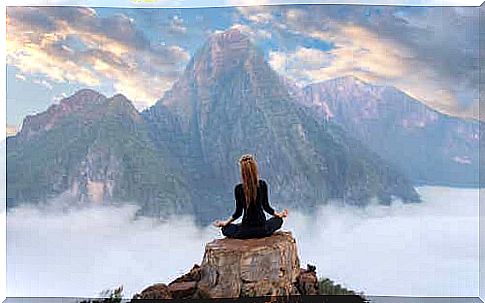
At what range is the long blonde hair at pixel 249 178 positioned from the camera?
18.3 ft

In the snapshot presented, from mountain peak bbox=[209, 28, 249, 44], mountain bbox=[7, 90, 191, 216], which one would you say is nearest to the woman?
mountain bbox=[7, 90, 191, 216]

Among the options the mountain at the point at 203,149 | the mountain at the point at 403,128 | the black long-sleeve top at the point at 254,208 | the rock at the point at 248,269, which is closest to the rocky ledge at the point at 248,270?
the rock at the point at 248,269

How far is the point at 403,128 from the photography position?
265 inches

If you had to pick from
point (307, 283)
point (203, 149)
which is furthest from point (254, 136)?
point (307, 283)

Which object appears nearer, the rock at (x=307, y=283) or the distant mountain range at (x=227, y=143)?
the rock at (x=307, y=283)

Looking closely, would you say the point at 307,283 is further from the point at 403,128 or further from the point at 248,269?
the point at 403,128

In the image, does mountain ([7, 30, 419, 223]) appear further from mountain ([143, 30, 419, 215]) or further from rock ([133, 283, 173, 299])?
rock ([133, 283, 173, 299])

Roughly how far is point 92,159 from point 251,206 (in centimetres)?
174

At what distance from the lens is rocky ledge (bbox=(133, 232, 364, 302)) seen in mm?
5387

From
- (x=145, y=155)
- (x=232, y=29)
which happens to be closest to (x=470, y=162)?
(x=232, y=29)

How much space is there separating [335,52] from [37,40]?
232 cm

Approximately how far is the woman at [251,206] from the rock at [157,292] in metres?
0.61

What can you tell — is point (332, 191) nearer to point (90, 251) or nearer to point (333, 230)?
point (333, 230)

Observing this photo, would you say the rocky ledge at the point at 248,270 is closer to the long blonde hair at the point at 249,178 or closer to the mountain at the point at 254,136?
the long blonde hair at the point at 249,178
